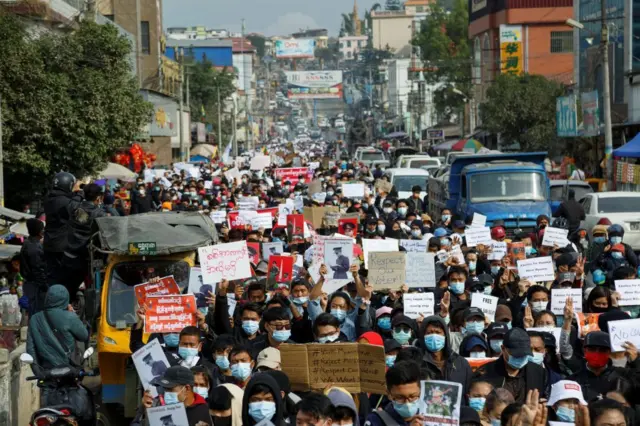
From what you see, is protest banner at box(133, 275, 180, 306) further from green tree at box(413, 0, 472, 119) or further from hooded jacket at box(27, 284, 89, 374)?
green tree at box(413, 0, 472, 119)

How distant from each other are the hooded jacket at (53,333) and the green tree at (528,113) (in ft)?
160

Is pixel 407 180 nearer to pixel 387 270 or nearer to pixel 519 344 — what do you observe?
pixel 387 270

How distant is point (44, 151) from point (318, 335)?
67.5 feet

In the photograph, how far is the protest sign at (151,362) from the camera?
9305 millimetres

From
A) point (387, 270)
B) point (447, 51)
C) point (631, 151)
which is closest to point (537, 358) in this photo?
point (387, 270)

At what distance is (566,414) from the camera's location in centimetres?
758

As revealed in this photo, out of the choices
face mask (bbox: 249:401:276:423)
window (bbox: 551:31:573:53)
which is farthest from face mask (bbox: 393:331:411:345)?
window (bbox: 551:31:573:53)

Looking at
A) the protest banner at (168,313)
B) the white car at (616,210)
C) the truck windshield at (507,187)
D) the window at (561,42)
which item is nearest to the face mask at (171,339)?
the protest banner at (168,313)

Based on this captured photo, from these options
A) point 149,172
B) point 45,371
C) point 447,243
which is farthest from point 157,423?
point 149,172

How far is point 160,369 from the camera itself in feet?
30.5

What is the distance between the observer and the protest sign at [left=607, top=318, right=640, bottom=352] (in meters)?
9.00

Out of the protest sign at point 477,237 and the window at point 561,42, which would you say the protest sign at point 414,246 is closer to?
the protest sign at point 477,237

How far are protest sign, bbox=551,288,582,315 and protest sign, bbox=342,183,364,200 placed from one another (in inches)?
645

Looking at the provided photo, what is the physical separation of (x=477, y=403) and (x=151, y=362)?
2393mm
